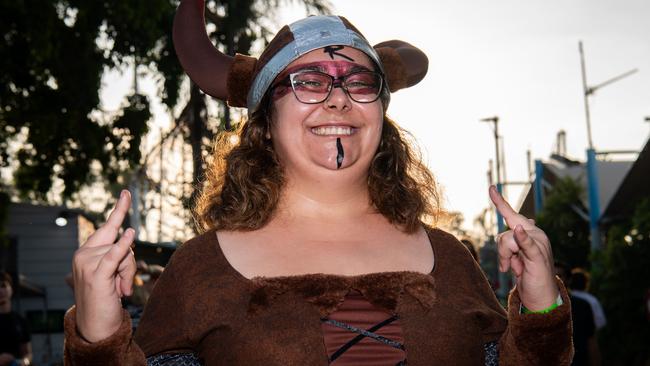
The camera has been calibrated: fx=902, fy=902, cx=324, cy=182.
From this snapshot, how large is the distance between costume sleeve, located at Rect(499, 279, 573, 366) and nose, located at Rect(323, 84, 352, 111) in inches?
29.4

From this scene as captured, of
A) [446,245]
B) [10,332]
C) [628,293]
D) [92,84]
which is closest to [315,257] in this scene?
[446,245]

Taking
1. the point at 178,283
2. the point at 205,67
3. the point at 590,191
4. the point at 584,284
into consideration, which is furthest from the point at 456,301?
the point at 590,191

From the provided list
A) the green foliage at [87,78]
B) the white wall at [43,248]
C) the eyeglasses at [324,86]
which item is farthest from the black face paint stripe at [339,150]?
the white wall at [43,248]

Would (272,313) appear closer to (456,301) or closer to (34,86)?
(456,301)

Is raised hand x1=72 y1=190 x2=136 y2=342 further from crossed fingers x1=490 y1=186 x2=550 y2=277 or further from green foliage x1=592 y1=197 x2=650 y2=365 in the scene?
green foliage x1=592 y1=197 x2=650 y2=365

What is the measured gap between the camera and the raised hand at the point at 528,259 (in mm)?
2464

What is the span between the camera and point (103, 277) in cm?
223

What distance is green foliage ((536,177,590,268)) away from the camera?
928 inches

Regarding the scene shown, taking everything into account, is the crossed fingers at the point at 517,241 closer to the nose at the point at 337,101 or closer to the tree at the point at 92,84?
the nose at the point at 337,101

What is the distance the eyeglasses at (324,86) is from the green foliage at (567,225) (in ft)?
70.2

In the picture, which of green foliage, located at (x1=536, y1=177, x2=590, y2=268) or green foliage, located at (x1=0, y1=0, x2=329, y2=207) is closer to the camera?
green foliage, located at (x1=0, y1=0, x2=329, y2=207)

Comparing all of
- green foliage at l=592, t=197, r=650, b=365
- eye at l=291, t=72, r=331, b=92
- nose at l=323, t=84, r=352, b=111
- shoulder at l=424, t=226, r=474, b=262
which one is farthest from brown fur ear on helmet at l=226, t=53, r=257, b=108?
green foliage at l=592, t=197, r=650, b=365

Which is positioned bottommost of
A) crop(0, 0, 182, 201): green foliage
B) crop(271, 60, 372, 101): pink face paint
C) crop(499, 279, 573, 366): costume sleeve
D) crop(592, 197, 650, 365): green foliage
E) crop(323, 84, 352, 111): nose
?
crop(592, 197, 650, 365): green foliage

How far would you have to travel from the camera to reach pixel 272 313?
257 cm
